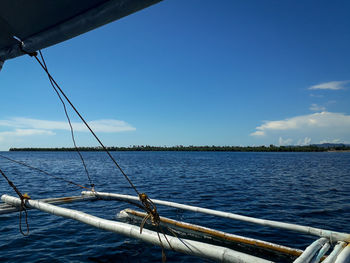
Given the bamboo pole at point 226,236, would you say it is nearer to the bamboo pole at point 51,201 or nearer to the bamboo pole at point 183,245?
the bamboo pole at point 51,201

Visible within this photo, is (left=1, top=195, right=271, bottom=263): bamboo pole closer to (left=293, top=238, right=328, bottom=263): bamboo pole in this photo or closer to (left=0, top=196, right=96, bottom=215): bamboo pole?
(left=293, top=238, right=328, bottom=263): bamboo pole

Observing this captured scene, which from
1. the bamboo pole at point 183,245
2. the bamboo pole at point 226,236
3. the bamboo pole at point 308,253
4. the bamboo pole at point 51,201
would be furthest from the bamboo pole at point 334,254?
the bamboo pole at point 51,201

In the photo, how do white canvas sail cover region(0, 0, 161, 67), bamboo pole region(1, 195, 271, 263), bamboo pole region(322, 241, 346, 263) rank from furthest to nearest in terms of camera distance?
1. bamboo pole region(322, 241, 346, 263)
2. bamboo pole region(1, 195, 271, 263)
3. white canvas sail cover region(0, 0, 161, 67)

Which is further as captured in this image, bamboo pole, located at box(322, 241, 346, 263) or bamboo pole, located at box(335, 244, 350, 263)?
bamboo pole, located at box(322, 241, 346, 263)

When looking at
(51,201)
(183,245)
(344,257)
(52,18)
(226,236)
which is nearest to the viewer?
(52,18)

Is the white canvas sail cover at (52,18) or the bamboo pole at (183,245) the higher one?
the white canvas sail cover at (52,18)

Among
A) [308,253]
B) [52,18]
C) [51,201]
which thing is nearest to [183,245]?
[308,253]

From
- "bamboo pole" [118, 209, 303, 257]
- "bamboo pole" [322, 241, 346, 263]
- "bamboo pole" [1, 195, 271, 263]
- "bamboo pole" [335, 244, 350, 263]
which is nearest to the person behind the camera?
"bamboo pole" [1, 195, 271, 263]

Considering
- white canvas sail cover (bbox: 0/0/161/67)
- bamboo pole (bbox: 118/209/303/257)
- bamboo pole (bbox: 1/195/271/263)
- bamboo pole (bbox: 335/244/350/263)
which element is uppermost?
white canvas sail cover (bbox: 0/0/161/67)

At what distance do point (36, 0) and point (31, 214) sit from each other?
13.2m

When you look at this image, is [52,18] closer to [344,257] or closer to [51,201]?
[344,257]

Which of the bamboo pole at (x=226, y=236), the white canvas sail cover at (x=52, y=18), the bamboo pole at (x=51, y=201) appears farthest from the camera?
the bamboo pole at (x=51, y=201)

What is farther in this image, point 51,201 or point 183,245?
point 51,201

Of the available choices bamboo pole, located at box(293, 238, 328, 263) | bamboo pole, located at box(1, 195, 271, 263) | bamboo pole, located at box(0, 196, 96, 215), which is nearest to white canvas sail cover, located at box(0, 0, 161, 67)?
bamboo pole, located at box(1, 195, 271, 263)
